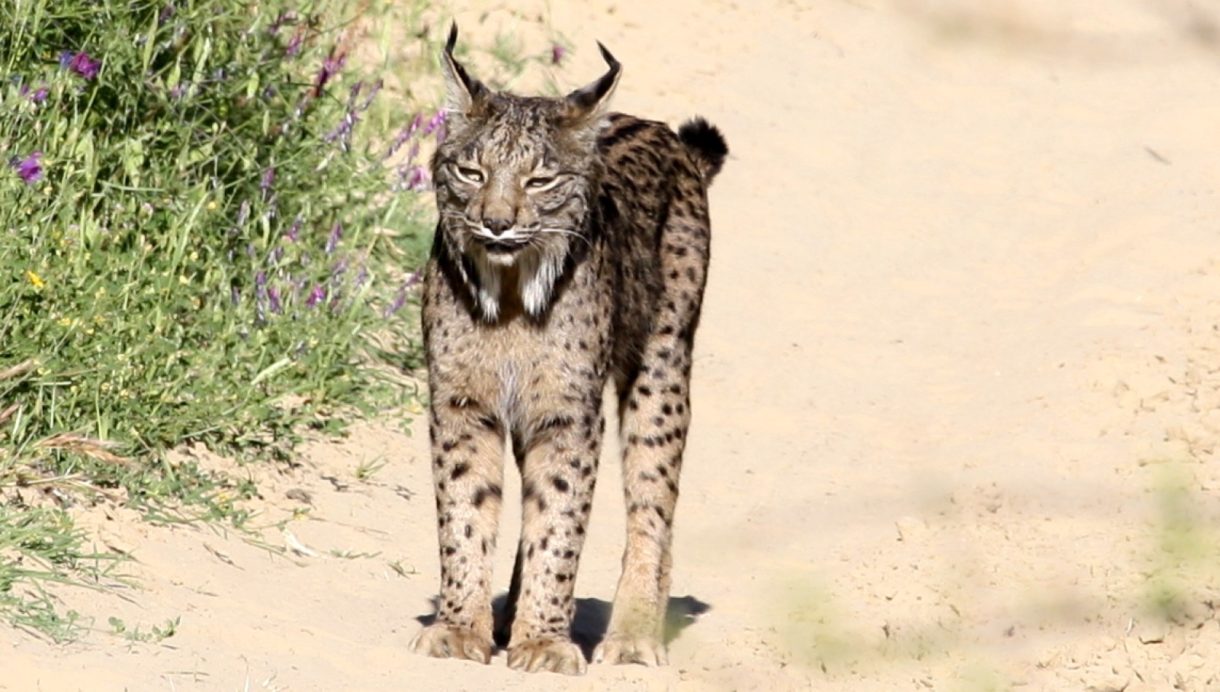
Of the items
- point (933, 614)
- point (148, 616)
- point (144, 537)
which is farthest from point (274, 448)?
point (933, 614)

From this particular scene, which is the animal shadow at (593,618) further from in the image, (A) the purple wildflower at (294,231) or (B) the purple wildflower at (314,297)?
(A) the purple wildflower at (294,231)

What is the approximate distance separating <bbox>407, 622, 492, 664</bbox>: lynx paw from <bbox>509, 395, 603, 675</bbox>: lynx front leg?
0.32ft

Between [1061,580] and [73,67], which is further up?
[73,67]

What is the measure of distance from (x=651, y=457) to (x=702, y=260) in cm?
77

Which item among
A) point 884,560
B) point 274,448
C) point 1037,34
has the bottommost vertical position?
point 884,560

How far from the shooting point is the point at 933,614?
7.07 metres

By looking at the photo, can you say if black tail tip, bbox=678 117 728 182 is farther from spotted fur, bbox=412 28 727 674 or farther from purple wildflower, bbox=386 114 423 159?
purple wildflower, bbox=386 114 423 159

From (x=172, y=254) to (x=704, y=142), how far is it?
1.93m

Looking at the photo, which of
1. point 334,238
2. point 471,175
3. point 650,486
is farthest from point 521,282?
point 334,238

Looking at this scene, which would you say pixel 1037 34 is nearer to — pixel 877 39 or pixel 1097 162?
pixel 1097 162

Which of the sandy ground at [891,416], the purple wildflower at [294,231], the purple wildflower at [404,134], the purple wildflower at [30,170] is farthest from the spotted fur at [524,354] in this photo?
the purple wildflower at [404,134]

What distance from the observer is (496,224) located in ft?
19.5

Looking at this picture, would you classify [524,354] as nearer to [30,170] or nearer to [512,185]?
[512,185]

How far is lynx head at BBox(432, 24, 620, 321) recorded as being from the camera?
605cm
